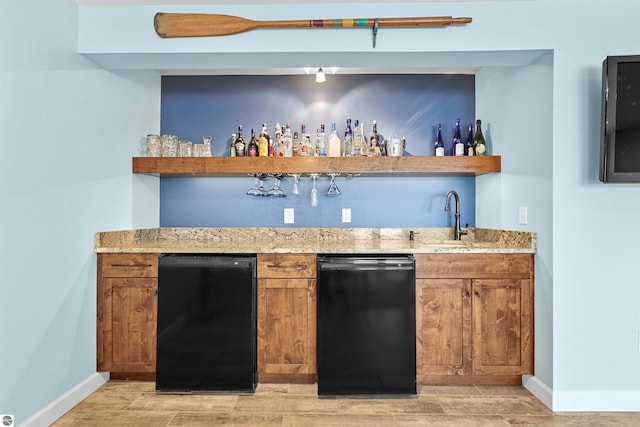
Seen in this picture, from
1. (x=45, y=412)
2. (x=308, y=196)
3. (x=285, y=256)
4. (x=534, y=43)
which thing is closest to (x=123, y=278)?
(x=45, y=412)

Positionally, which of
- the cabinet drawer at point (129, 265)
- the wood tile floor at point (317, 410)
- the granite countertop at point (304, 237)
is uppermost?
the granite countertop at point (304, 237)

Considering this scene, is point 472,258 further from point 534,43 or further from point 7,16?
point 7,16

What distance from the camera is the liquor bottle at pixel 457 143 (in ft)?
10.5

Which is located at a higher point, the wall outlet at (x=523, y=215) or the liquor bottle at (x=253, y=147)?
the liquor bottle at (x=253, y=147)

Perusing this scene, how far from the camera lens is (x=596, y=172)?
2395mm

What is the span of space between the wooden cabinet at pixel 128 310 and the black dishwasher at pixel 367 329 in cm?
110

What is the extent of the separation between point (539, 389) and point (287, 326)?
1.58 meters

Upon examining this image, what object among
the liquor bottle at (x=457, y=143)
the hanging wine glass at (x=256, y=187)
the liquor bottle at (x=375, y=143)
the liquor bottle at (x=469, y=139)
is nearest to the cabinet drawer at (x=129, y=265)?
the hanging wine glass at (x=256, y=187)

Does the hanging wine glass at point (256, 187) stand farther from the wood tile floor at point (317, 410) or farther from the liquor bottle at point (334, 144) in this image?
the wood tile floor at point (317, 410)

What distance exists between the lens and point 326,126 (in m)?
3.41

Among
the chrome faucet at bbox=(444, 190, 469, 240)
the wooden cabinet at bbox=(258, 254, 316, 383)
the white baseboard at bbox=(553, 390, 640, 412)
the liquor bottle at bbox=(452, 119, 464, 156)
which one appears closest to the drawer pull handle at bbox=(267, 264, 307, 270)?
the wooden cabinet at bbox=(258, 254, 316, 383)

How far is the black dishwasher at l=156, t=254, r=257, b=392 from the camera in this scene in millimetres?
2590

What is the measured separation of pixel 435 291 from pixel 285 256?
98 centimetres

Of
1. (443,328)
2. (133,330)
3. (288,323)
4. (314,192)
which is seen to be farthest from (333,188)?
(133,330)
